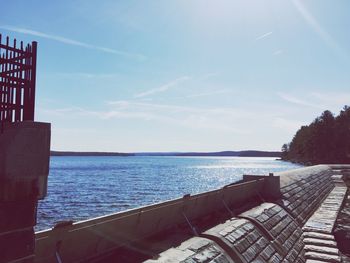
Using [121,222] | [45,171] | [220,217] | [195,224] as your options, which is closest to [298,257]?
[220,217]

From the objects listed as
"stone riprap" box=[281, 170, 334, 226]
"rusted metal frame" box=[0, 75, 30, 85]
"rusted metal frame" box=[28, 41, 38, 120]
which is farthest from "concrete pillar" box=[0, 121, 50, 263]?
"stone riprap" box=[281, 170, 334, 226]

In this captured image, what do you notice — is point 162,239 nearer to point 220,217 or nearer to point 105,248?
point 105,248

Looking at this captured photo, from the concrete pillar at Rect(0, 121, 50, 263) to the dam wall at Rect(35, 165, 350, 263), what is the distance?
235 cm

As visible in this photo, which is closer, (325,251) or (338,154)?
(325,251)

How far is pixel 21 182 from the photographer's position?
491cm

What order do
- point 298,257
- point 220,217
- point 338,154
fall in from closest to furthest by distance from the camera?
point 220,217 < point 298,257 < point 338,154

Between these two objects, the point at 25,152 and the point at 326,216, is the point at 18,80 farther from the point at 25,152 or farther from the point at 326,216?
the point at 326,216

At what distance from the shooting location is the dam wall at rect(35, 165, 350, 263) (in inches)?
332

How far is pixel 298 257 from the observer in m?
15.4

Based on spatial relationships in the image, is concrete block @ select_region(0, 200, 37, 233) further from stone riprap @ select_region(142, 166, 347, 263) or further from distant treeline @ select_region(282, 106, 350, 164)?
distant treeline @ select_region(282, 106, 350, 164)

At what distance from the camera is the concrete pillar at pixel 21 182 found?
4.80m

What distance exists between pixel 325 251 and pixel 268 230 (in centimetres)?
375

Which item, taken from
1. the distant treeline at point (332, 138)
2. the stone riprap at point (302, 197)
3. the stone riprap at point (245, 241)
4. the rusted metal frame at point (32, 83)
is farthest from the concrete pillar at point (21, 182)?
the distant treeline at point (332, 138)

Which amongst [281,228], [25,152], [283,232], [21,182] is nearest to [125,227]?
[21,182]
